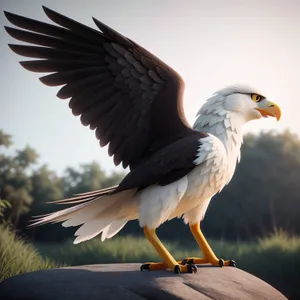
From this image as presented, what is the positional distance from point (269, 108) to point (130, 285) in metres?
1.11

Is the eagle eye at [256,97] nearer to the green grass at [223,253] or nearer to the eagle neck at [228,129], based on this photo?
the eagle neck at [228,129]

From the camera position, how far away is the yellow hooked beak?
251 centimetres

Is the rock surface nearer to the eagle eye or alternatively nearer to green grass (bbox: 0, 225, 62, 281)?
the eagle eye

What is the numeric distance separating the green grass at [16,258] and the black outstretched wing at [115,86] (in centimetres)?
197

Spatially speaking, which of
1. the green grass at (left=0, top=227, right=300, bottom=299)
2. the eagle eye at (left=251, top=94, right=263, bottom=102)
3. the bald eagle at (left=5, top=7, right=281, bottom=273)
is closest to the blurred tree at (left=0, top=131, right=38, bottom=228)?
the green grass at (left=0, top=227, right=300, bottom=299)

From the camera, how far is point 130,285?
6.90 feet

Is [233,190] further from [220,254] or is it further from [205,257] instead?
[205,257]

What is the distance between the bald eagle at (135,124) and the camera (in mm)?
2242

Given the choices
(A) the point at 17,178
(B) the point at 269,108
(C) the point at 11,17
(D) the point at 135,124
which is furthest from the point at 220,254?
(C) the point at 11,17

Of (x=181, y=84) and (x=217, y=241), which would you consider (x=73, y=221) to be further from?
(x=217, y=241)

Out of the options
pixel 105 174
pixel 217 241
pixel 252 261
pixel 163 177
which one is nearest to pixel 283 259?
pixel 252 261

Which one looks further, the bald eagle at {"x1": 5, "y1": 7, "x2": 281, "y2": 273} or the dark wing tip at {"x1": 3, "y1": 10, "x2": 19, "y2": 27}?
the bald eagle at {"x1": 5, "y1": 7, "x2": 281, "y2": 273}

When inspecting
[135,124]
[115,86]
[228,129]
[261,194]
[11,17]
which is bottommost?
[261,194]

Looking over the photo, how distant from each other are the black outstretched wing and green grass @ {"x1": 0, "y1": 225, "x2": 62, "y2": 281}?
77.7 inches
